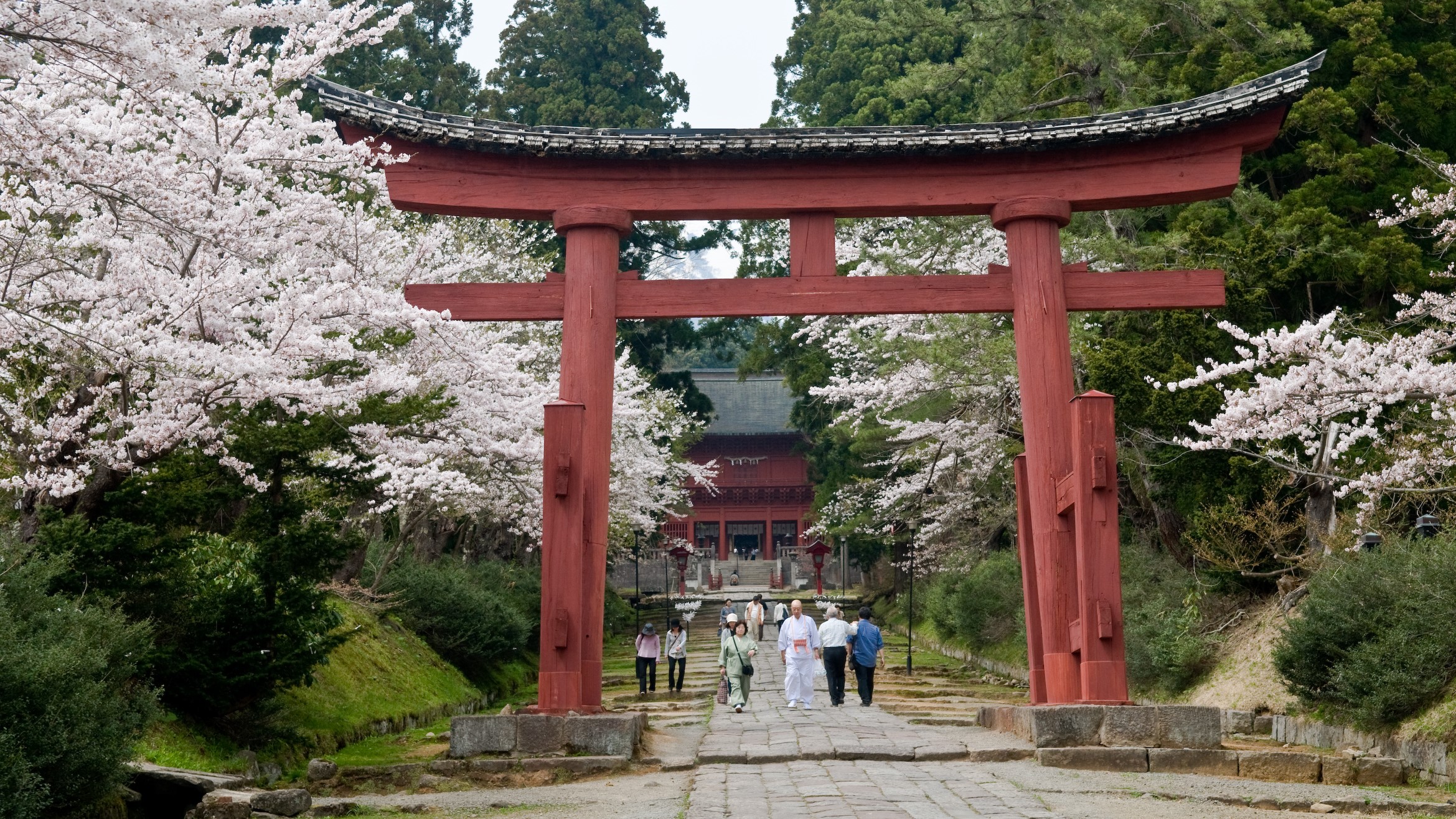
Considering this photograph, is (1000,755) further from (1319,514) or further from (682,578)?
(682,578)

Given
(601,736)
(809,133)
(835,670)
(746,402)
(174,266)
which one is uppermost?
(746,402)

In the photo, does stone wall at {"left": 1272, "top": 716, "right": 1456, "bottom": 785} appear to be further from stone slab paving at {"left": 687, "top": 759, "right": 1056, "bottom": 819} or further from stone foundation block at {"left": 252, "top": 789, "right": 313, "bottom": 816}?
stone foundation block at {"left": 252, "top": 789, "right": 313, "bottom": 816}

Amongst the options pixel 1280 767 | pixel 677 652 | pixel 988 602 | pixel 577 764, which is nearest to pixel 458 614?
pixel 677 652

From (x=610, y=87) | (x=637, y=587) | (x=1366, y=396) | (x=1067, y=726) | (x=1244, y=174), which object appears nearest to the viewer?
(x=1067, y=726)

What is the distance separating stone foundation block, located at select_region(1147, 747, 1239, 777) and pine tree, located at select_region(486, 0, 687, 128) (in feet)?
105

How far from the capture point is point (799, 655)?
1650cm

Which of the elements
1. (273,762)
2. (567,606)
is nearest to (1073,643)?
(567,606)

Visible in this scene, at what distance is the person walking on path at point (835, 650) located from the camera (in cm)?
1683

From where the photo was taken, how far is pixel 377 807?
9312 mm

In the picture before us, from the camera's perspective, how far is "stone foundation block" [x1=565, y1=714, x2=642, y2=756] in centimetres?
1086

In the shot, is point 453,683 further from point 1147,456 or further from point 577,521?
point 1147,456

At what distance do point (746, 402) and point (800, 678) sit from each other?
39.5m

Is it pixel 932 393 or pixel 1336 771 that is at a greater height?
pixel 932 393

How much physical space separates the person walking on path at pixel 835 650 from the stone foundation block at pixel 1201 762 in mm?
6860
